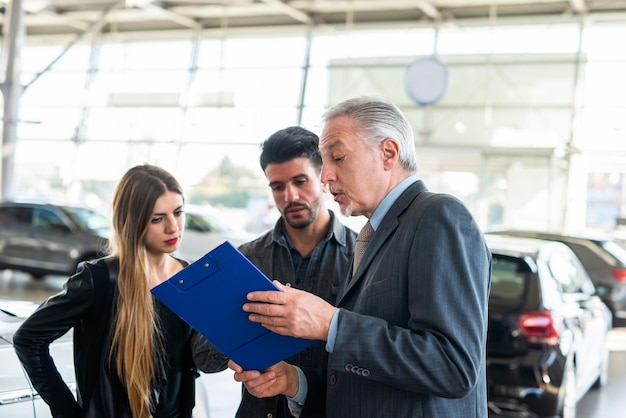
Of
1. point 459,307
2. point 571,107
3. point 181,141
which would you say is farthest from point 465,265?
point 181,141

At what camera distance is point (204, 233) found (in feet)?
42.6

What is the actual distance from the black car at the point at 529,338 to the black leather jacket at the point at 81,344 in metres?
3.17

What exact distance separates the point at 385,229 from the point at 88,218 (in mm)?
11370

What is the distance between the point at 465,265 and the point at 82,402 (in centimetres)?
139

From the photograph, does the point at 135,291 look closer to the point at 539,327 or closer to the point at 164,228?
the point at 164,228

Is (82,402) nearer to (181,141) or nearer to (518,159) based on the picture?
(518,159)

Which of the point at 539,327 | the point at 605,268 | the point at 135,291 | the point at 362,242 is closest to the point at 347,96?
the point at 605,268

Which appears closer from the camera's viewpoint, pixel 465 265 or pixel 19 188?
pixel 465 265

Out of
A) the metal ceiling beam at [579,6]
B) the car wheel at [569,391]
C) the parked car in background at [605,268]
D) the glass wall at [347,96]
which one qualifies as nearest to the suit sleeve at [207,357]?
the car wheel at [569,391]

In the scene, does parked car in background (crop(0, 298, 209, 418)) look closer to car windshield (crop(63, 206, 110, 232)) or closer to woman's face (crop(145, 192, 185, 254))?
woman's face (crop(145, 192, 185, 254))

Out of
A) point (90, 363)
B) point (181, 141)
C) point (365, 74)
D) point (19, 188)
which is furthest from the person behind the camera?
point (19, 188)

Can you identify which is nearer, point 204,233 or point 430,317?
point 430,317

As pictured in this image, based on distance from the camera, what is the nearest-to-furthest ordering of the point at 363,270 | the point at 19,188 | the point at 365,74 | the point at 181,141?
the point at 363,270
the point at 365,74
the point at 181,141
the point at 19,188

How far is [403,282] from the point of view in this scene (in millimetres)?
1666
